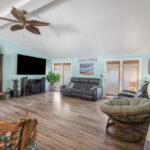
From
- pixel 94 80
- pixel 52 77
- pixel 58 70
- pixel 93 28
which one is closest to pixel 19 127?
pixel 93 28

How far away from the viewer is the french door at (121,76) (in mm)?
5145

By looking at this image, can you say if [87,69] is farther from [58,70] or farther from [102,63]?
[58,70]

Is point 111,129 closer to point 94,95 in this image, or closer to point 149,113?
point 149,113

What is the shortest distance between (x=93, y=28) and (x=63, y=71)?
428 centimetres

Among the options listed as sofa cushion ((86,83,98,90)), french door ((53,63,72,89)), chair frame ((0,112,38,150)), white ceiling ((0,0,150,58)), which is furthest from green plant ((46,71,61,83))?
chair frame ((0,112,38,150))

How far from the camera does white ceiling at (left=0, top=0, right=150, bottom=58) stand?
288 cm

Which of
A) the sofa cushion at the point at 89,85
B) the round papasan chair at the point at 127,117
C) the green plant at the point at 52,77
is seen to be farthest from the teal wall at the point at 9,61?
the round papasan chair at the point at 127,117

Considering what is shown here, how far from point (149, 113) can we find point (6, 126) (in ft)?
7.76

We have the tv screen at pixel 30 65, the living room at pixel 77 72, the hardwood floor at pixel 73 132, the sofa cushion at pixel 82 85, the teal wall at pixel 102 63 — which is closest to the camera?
the hardwood floor at pixel 73 132

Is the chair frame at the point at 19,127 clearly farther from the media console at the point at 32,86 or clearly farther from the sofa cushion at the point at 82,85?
the media console at the point at 32,86

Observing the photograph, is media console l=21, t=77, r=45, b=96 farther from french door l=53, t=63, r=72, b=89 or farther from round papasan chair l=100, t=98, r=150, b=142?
round papasan chair l=100, t=98, r=150, b=142

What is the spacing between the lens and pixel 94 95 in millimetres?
5102

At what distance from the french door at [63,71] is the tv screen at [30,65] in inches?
40.6

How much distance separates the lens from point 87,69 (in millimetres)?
6453
